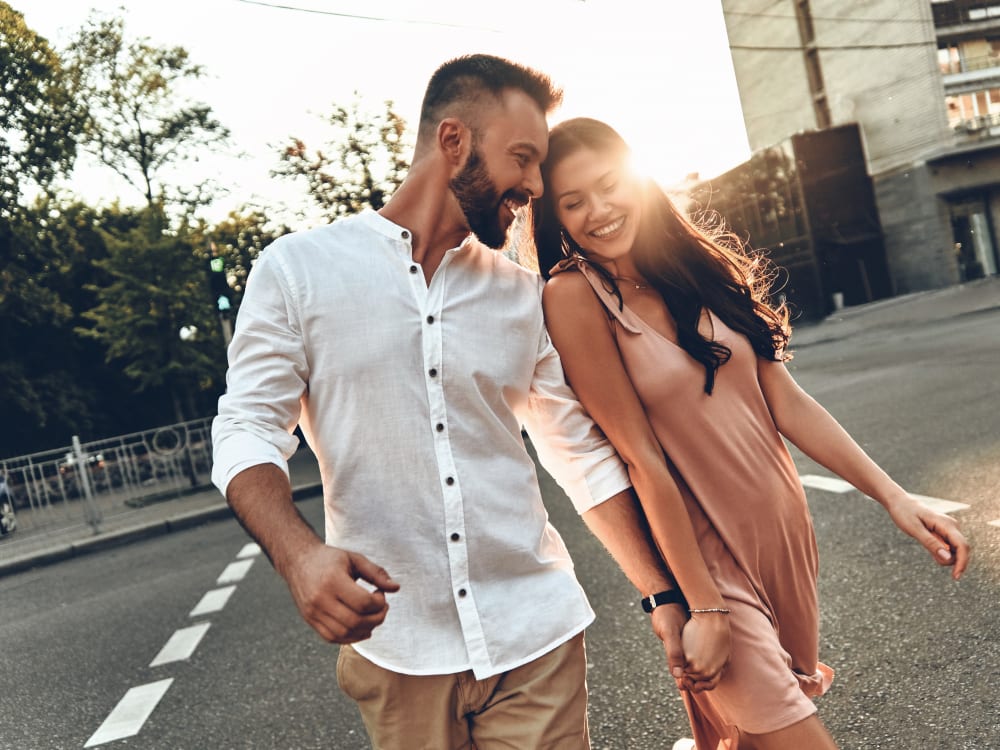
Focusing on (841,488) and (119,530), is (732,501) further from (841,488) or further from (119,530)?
(119,530)

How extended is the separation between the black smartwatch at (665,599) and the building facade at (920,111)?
3396 cm

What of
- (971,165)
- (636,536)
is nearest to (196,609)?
(636,536)

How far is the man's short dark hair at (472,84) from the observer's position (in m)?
1.93

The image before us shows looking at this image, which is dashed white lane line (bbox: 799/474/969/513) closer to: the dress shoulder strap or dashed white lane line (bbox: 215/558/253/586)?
the dress shoulder strap

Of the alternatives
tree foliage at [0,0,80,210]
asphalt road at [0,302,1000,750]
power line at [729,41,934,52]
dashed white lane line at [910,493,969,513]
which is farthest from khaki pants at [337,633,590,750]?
power line at [729,41,934,52]

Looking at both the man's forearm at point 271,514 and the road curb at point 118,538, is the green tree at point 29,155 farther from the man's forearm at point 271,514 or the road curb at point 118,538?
the man's forearm at point 271,514

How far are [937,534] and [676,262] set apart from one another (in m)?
0.85

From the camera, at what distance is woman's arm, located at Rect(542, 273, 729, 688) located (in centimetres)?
179

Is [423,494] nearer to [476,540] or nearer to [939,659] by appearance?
[476,540]

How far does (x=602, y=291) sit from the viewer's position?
2045 mm

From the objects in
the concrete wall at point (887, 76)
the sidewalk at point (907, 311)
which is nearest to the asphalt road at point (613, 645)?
the sidewalk at point (907, 311)

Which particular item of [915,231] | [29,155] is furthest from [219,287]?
[915,231]

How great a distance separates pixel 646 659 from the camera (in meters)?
3.94

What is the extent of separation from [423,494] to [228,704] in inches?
120
